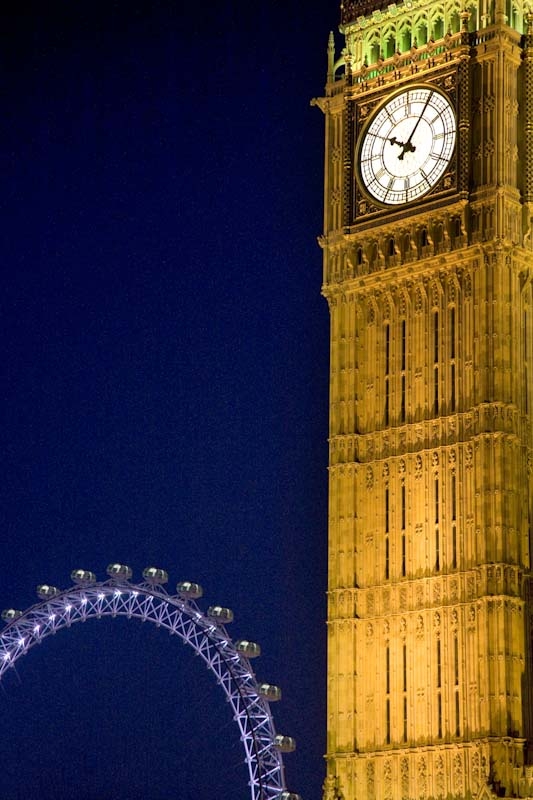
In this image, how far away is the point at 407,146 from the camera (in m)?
62.2

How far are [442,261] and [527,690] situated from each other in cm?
1365

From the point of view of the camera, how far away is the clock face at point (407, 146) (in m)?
61.4

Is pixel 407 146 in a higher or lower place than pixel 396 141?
lower

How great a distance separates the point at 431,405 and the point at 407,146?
28.4ft

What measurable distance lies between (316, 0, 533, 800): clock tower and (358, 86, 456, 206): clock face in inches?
2.5

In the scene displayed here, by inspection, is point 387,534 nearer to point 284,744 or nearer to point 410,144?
point 284,744

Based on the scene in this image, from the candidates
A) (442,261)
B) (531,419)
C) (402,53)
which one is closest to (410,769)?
(531,419)

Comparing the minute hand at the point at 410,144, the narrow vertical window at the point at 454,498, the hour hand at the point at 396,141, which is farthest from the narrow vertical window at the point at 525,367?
the hour hand at the point at 396,141

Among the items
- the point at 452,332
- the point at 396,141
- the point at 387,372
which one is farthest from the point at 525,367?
the point at 396,141

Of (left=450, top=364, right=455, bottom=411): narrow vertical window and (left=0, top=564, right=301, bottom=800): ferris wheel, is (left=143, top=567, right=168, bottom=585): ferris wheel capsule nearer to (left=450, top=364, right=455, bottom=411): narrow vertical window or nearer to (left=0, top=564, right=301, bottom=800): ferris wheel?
(left=0, top=564, right=301, bottom=800): ferris wheel

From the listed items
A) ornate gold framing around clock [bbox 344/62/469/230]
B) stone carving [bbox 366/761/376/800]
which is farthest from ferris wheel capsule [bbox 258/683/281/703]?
ornate gold framing around clock [bbox 344/62/469/230]

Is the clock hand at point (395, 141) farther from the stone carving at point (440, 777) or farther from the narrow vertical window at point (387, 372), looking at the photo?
the stone carving at point (440, 777)

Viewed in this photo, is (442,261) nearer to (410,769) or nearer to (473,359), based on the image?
(473,359)

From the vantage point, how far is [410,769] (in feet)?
188
